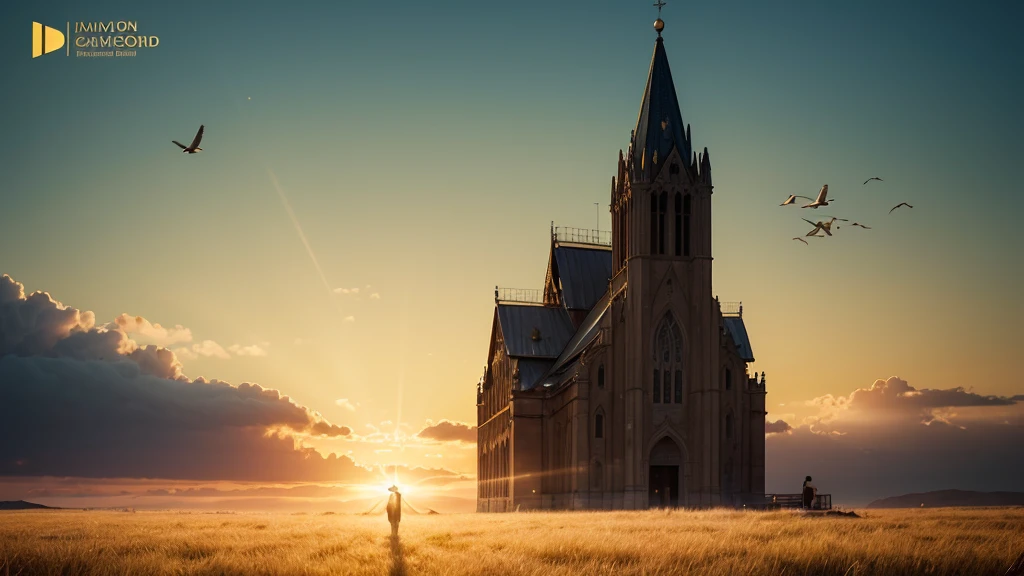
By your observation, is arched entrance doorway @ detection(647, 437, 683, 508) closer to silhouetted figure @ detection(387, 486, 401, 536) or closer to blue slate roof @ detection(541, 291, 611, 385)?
blue slate roof @ detection(541, 291, 611, 385)

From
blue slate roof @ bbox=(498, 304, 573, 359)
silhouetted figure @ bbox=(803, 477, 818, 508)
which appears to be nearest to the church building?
blue slate roof @ bbox=(498, 304, 573, 359)

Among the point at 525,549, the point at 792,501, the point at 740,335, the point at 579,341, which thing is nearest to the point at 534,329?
the point at 579,341

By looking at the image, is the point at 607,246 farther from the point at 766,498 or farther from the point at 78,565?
the point at 78,565

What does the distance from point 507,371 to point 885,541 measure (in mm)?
58243

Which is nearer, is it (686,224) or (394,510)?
(394,510)

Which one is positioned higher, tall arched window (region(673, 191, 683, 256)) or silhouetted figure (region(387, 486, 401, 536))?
tall arched window (region(673, 191, 683, 256))

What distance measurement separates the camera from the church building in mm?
70250

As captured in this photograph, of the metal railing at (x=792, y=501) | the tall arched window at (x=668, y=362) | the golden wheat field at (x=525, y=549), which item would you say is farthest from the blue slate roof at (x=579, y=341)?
the golden wheat field at (x=525, y=549)

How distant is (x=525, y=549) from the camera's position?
27594mm

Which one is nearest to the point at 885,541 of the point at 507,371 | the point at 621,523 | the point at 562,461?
the point at 621,523

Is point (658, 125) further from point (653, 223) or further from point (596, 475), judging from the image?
point (596, 475)

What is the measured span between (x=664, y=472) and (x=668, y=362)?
758 cm

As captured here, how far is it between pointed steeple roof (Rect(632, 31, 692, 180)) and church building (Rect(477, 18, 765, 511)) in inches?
4.1

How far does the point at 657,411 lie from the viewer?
71.1 m
